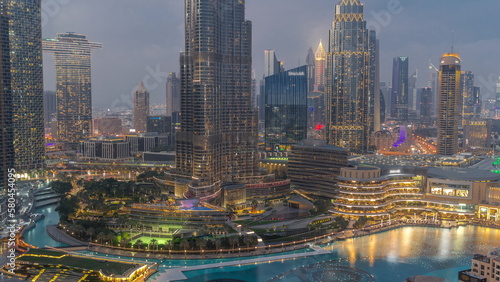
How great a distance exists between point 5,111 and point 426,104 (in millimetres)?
112258

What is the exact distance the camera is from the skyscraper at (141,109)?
97000 millimetres

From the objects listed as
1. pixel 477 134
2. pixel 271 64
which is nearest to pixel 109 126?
pixel 271 64

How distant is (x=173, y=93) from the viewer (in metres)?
104

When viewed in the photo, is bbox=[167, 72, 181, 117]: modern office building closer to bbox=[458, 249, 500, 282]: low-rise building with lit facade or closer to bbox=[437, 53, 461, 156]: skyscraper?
bbox=[437, 53, 461, 156]: skyscraper

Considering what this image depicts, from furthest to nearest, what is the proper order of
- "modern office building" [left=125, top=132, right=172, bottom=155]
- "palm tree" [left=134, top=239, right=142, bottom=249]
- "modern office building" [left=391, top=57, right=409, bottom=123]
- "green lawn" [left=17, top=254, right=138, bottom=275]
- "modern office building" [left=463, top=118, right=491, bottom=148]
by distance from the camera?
"modern office building" [left=391, top=57, right=409, bottom=123] < "modern office building" [left=463, top=118, right=491, bottom=148] < "modern office building" [left=125, top=132, right=172, bottom=155] < "palm tree" [left=134, top=239, right=142, bottom=249] < "green lawn" [left=17, top=254, right=138, bottom=275]

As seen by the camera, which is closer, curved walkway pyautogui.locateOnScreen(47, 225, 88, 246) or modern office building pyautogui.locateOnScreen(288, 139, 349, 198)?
curved walkway pyautogui.locateOnScreen(47, 225, 88, 246)

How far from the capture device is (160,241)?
105 ft

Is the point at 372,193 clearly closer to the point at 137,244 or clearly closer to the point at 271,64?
the point at 137,244

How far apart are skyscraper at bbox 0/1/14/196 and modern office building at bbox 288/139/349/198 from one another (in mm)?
25094

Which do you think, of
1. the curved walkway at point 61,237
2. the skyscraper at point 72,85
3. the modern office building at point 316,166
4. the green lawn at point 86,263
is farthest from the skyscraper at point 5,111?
the skyscraper at point 72,85

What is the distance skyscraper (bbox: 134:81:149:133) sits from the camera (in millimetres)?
97000

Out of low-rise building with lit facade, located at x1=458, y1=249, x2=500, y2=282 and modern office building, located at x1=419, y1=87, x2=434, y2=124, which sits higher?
modern office building, located at x1=419, y1=87, x2=434, y2=124

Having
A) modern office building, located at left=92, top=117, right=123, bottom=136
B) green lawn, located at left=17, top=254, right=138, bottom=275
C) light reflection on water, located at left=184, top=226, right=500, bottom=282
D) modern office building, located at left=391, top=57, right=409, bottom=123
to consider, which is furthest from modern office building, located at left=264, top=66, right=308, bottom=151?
modern office building, located at left=391, top=57, right=409, bottom=123

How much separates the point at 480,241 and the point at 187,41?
27.9 meters
